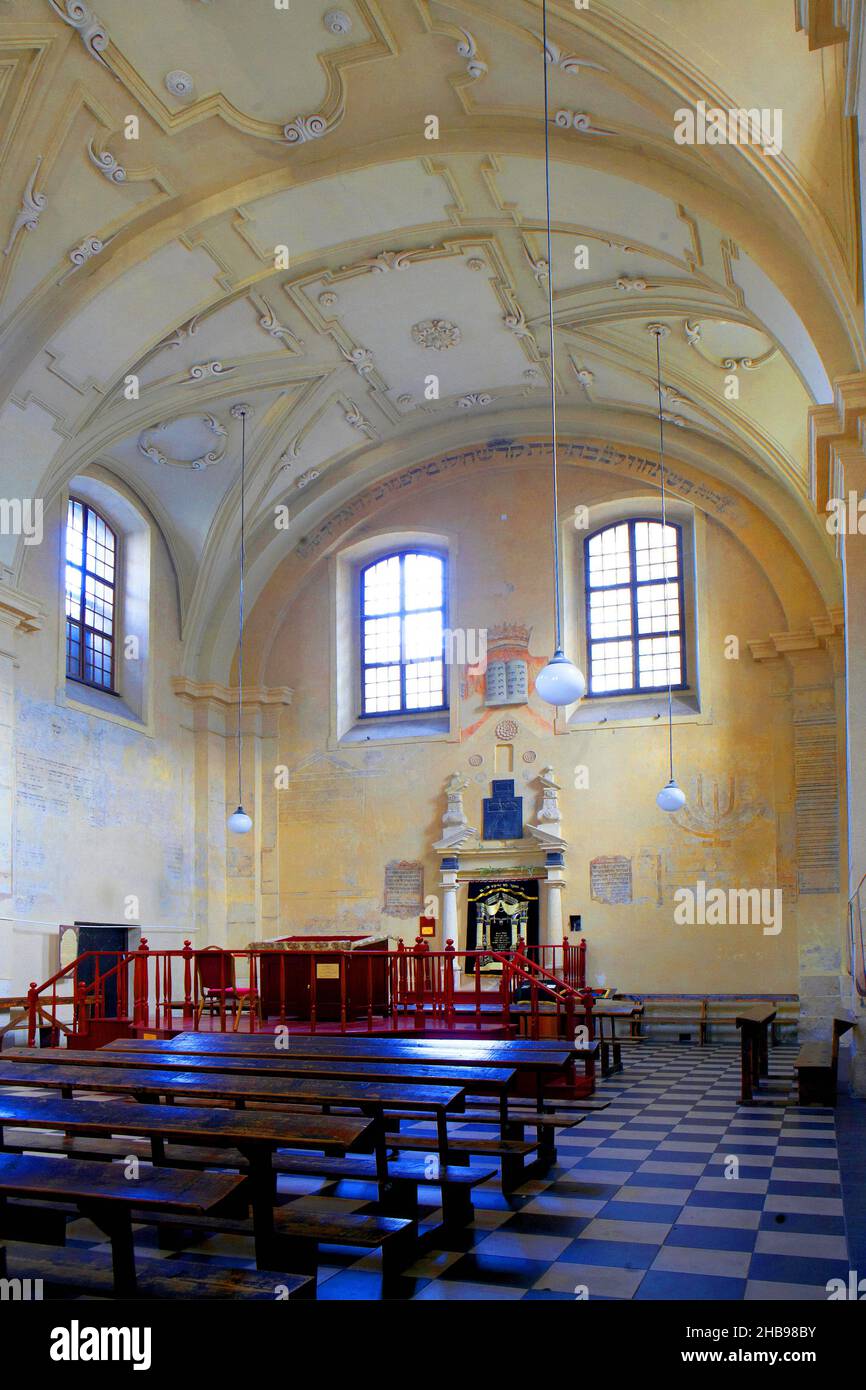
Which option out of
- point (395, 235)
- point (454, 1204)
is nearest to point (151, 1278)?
point (454, 1204)

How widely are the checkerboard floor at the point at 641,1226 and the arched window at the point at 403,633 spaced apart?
9.60 metres

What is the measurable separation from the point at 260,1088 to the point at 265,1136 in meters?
0.87

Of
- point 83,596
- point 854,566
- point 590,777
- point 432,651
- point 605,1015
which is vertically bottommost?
point 605,1015

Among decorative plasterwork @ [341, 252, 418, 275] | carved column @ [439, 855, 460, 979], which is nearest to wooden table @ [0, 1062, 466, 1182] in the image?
decorative plasterwork @ [341, 252, 418, 275]

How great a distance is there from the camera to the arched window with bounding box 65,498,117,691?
1395 cm

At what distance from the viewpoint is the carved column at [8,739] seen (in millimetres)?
11398

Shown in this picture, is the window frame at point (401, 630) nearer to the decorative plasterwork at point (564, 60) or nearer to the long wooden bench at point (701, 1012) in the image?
the long wooden bench at point (701, 1012)

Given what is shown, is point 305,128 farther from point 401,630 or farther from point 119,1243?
point 119,1243

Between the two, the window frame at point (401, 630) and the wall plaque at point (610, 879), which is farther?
the window frame at point (401, 630)

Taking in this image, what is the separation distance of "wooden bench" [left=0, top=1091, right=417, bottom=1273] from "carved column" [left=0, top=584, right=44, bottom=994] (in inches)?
304

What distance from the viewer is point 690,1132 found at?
6879 mm

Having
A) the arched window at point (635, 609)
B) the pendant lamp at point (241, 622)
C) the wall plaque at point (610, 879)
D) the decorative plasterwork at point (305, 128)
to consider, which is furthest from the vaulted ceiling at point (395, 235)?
the wall plaque at point (610, 879)

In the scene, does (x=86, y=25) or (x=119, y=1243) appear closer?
(x=119, y=1243)

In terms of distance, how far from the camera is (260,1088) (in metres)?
4.48
